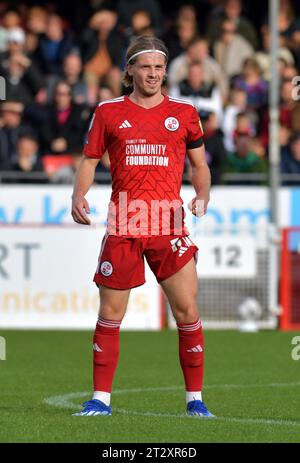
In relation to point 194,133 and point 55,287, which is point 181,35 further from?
point 194,133

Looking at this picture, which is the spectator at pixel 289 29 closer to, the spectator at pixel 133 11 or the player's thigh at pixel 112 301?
the spectator at pixel 133 11

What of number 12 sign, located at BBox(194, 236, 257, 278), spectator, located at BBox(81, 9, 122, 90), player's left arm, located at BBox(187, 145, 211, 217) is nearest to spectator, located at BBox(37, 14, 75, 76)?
spectator, located at BBox(81, 9, 122, 90)

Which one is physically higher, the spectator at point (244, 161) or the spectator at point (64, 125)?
the spectator at point (64, 125)

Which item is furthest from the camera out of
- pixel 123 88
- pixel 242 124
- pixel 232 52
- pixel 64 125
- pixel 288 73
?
pixel 232 52

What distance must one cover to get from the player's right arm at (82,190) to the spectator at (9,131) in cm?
978

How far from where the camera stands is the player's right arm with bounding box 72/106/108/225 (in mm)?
8375

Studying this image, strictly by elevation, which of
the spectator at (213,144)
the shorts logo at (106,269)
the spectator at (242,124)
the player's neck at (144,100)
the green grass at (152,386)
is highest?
the spectator at (242,124)

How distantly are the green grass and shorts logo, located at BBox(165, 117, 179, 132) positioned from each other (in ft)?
5.83

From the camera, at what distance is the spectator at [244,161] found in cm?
1828

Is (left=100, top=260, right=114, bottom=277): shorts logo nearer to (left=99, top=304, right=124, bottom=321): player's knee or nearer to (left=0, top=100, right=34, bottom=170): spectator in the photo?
(left=99, top=304, right=124, bottom=321): player's knee

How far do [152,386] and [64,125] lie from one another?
29.2 ft

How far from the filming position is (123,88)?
17484mm

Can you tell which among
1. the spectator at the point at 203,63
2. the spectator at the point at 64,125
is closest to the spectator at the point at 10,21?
the spectator at the point at 64,125

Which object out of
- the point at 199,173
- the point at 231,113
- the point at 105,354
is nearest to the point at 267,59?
the point at 231,113
